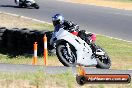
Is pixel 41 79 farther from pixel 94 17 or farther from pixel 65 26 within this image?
pixel 94 17

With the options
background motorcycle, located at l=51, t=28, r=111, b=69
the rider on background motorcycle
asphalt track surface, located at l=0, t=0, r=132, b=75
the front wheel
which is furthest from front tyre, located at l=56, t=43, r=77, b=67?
asphalt track surface, located at l=0, t=0, r=132, b=75

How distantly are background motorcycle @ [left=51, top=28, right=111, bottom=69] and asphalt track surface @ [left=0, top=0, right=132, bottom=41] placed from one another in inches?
409

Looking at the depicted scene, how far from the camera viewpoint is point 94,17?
32719 mm

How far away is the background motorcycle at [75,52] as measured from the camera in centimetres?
1322

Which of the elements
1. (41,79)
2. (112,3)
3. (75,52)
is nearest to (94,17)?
(112,3)

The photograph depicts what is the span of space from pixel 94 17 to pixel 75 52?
19.4 metres

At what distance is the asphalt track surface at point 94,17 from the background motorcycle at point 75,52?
10401mm

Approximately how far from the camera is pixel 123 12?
3700 centimetres

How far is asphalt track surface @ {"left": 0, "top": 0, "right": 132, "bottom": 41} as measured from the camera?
26578 millimetres

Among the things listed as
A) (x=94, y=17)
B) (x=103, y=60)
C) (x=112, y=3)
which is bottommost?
(x=112, y=3)

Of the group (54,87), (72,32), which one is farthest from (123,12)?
(54,87)

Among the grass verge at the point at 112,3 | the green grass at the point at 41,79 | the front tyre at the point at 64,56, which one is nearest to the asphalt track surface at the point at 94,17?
the grass verge at the point at 112,3

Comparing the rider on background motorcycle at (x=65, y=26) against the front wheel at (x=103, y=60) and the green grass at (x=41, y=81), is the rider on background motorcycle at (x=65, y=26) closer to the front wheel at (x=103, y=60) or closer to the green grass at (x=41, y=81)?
the front wheel at (x=103, y=60)

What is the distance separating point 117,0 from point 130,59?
33.4 m
